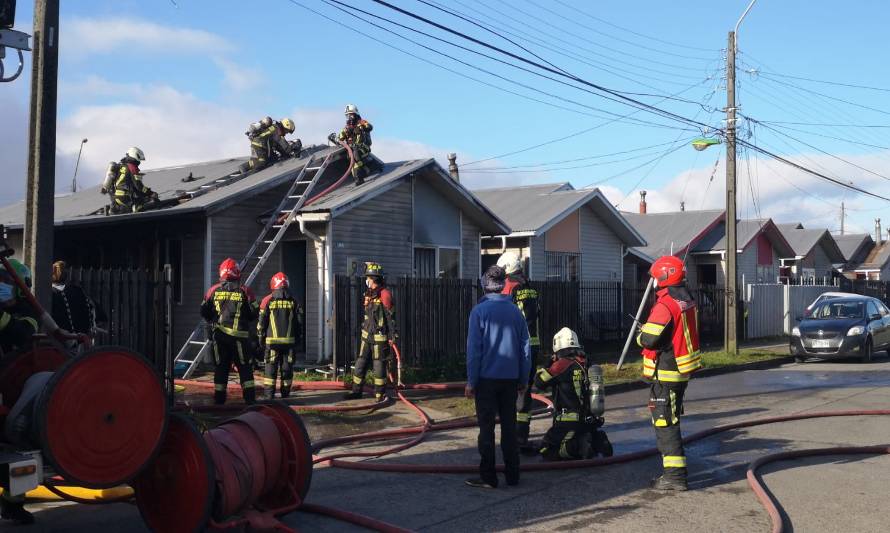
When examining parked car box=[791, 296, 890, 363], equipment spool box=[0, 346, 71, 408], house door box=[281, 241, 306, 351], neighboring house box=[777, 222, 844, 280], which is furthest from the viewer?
neighboring house box=[777, 222, 844, 280]

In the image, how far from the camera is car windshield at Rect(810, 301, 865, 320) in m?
20.7

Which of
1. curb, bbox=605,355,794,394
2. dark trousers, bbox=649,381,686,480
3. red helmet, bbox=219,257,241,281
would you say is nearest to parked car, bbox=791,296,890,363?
curb, bbox=605,355,794,394

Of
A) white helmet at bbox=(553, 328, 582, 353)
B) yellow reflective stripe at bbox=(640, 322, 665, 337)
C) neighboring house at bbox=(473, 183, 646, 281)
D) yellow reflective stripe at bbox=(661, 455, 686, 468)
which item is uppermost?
neighboring house at bbox=(473, 183, 646, 281)

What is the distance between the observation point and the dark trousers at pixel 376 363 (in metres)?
11.6

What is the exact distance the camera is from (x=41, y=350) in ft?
18.3

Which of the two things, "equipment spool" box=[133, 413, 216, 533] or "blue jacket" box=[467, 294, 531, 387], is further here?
"blue jacket" box=[467, 294, 531, 387]

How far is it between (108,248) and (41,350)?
1169 centimetres

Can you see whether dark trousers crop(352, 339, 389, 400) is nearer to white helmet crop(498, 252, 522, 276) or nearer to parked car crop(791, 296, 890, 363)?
white helmet crop(498, 252, 522, 276)

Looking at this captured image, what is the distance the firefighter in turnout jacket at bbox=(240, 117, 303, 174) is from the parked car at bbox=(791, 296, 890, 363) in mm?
12323

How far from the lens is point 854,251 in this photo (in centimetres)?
5572

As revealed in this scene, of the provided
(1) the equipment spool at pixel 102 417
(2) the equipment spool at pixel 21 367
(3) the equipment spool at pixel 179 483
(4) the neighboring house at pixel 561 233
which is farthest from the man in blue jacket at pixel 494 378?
(4) the neighboring house at pixel 561 233

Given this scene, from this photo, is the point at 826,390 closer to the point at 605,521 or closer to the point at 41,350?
the point at 605,521

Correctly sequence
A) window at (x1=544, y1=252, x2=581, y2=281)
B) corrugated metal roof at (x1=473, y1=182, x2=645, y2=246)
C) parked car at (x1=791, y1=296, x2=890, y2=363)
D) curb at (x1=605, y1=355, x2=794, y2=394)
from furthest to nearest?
window at (x1=544, y1=252, x2=581, y2=281), corrugated metal roof at (x1=473, y1=182, x2=645, y2=246), parked car at (x1=791, y1=296, x2=890, y2=363), curb at (x1=605, y1=355, x2=794, y2=394)

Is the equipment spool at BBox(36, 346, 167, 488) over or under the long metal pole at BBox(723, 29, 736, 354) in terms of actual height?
under
